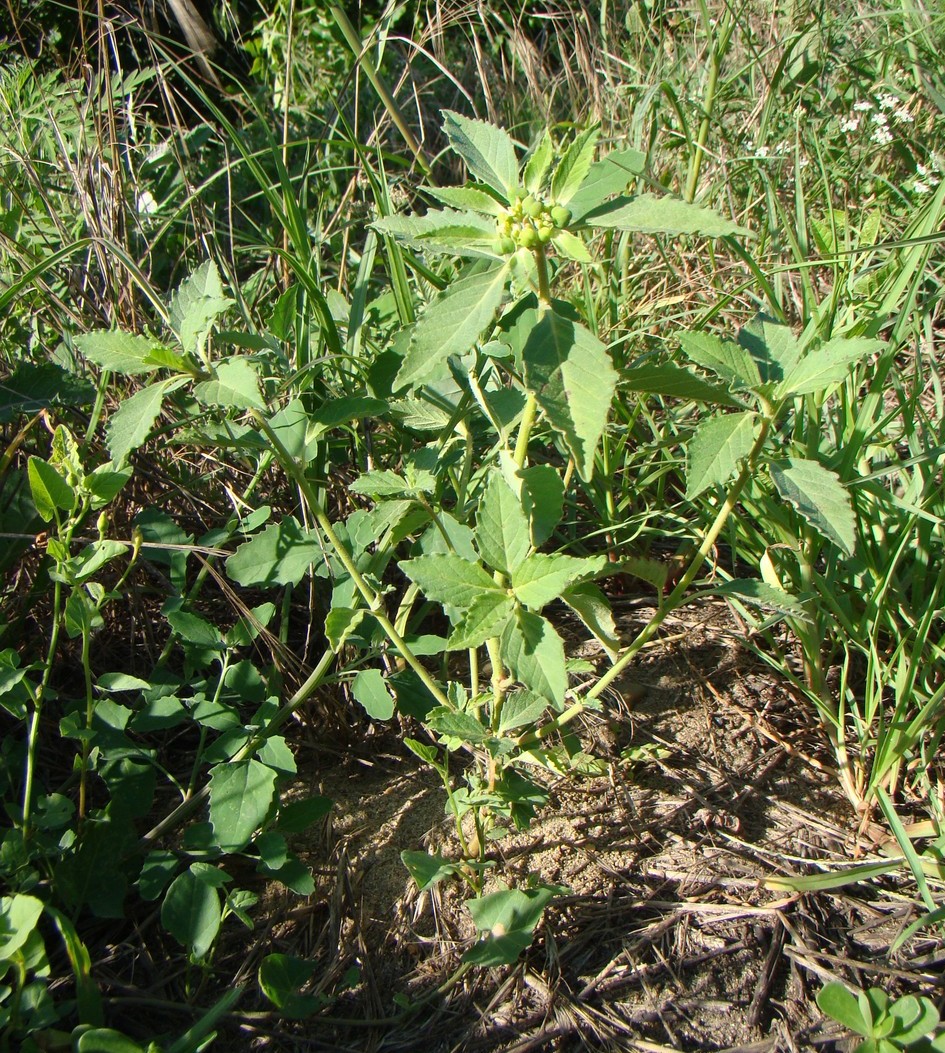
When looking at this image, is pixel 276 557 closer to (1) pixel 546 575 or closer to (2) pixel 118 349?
(2) pixel 118 349

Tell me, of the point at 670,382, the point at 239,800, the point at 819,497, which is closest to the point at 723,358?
Answer: the point at 670,382

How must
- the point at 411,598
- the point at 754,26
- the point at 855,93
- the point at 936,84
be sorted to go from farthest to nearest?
1. the point at 754,26
2. the point at 855,93
3. the point at 936,84
4. the point at 411,598

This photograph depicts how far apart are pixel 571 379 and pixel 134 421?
0.54 meters

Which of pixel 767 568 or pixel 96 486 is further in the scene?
pixel 767 568

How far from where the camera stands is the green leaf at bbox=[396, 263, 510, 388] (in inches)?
37.6

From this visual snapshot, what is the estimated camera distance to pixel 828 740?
1556 millimetres

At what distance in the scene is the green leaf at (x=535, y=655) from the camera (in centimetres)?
103

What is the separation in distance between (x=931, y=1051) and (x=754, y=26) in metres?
2.92

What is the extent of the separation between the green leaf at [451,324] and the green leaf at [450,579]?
23 cm

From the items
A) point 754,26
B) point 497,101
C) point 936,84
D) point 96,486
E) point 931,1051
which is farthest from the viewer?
point 497,101

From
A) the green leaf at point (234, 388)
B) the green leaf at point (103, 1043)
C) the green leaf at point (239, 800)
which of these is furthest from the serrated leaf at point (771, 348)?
the green leaf at point (103, 1043)

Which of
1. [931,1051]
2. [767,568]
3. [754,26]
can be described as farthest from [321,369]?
[754,26]

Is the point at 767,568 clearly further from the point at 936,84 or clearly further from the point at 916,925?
the point at 936,84

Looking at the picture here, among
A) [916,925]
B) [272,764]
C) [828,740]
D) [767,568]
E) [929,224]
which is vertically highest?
[929,224]
